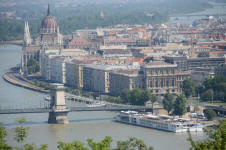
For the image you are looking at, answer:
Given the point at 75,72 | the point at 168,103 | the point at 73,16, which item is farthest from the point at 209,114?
the point at 73,16

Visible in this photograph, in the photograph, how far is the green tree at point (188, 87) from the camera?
113ft

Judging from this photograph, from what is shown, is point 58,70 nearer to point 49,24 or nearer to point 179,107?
point 179,107

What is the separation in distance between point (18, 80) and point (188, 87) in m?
11.0

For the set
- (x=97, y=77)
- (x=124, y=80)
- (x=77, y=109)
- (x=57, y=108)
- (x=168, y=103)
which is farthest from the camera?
(x=97, y=77)

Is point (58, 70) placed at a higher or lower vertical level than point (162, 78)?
lower

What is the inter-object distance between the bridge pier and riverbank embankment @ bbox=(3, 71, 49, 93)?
8779mm

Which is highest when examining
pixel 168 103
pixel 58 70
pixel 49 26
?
pixel 49 26

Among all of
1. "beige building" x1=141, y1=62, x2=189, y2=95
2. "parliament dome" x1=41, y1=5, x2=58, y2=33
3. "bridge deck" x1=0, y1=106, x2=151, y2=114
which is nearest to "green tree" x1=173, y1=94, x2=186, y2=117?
"bridge deck" x1=0, y1=106, x2=151, y2=114

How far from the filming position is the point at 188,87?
3459 centimetres

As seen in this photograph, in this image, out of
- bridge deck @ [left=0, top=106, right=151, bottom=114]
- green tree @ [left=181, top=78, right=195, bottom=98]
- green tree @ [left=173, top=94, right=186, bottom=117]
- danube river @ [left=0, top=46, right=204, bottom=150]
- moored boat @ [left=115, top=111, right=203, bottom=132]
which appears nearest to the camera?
danube river @ [left=0, top=46, right=204, bottom=150]

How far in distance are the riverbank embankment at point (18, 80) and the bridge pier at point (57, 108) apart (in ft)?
28.8

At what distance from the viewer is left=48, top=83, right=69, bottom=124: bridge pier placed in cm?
2888

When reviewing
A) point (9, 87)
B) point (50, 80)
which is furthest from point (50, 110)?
point (50, 80)

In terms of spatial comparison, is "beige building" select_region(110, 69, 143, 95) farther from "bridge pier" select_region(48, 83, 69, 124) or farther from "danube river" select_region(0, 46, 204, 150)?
"bridge pier" select_region(48, 83, 69, 124)
